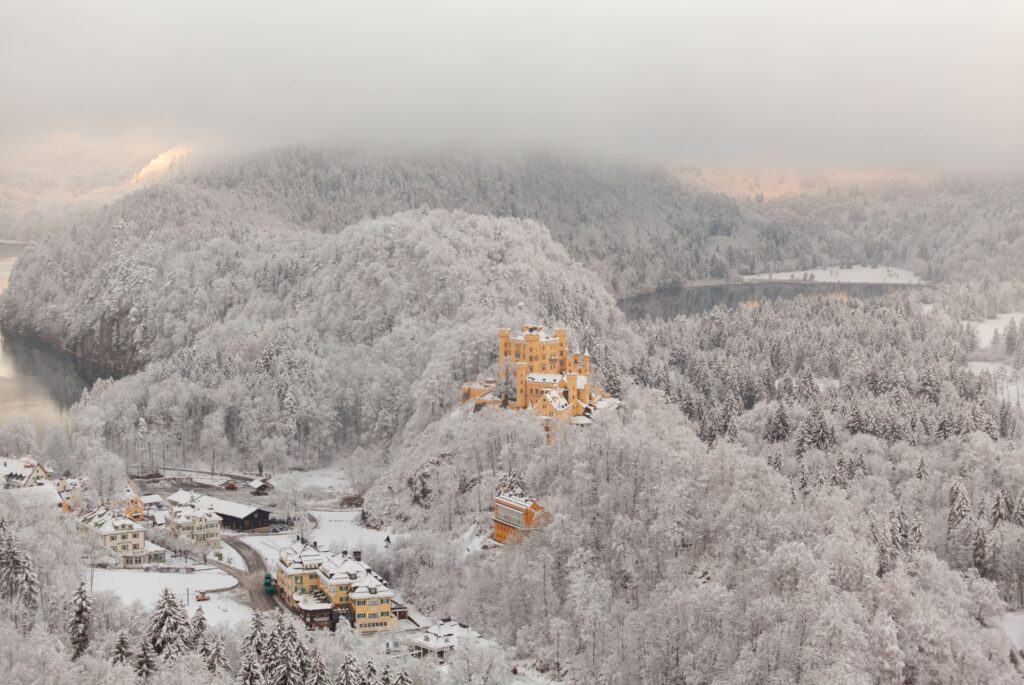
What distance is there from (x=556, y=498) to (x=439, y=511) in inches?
516

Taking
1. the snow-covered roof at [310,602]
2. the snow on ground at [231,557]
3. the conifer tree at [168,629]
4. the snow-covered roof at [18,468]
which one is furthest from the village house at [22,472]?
the conifer tree at [168,629]

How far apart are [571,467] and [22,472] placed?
44.2 meters

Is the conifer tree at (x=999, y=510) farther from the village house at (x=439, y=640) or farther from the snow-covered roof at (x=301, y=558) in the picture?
the snow-covered roof at (x=301, y=558)

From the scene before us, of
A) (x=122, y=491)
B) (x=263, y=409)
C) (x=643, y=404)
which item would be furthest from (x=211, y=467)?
(x=643, y=404)

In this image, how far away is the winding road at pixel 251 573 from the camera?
8598 centimetres

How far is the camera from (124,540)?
3593 inches

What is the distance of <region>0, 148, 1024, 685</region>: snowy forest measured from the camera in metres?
70.9

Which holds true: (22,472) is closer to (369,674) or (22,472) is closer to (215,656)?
(215,656)

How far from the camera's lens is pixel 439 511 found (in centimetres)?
10200

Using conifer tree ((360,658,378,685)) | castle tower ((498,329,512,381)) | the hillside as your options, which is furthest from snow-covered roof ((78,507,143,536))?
castle tower ((498,329,512,381))

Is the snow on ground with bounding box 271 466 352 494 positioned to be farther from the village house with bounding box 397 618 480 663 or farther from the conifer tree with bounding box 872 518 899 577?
the conifer tree with bounding box 872 518 899 577

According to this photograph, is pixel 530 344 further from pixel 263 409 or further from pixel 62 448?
pixel 62 448

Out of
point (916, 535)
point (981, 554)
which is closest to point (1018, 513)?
point (981, 554)

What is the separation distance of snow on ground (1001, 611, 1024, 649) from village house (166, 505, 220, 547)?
56.7 meters
